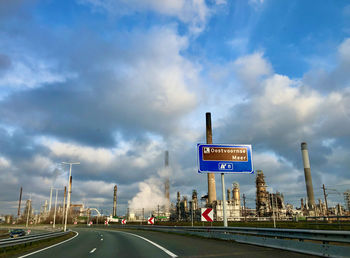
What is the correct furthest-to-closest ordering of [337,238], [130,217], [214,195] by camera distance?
[130,217]
[214,195]
[337,238]

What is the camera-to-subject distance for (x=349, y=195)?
91.9 metres

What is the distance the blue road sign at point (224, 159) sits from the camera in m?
22.8

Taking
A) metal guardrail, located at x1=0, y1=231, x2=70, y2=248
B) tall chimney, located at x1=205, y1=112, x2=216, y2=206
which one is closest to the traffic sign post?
metal guardrail, located at x1=0, y1=231, x2=70, y2=248

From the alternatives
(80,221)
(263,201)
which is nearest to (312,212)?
(263,201)

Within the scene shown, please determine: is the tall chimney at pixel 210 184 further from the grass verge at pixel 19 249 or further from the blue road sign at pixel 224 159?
the grass verge at pixel 19 249

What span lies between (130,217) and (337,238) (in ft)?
400

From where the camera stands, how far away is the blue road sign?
74.9 ft

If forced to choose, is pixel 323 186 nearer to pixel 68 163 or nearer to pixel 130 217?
pixel 68 163

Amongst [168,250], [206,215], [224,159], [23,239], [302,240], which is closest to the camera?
[302,240]

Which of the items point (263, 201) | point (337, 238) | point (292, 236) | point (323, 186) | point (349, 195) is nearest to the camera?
point (337, 238)

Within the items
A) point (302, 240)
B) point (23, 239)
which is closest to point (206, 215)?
point (302, 240)

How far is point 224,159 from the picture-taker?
2316cm

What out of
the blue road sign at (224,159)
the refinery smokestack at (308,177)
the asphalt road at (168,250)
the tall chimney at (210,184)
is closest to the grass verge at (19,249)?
Answer: the asphalt road at (168,250)

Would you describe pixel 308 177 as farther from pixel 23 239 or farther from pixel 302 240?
pixel 23 239
